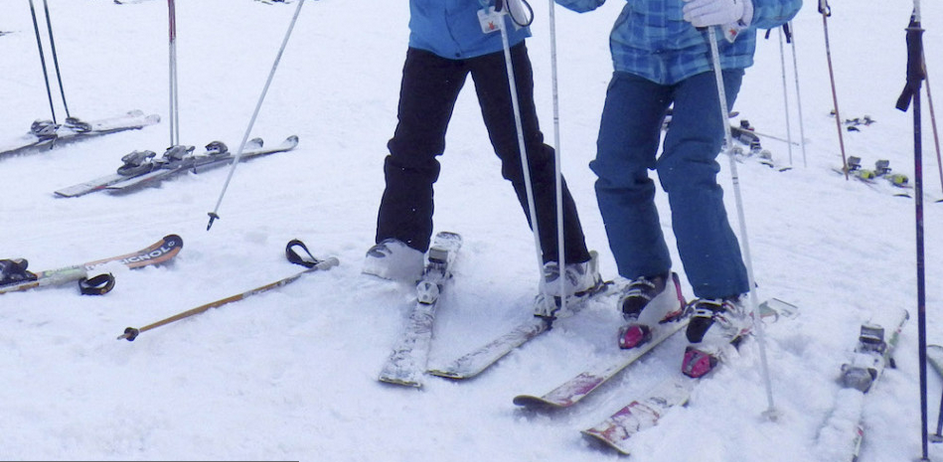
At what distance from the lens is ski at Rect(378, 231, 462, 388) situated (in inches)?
110

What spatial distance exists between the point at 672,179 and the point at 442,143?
1042 mm

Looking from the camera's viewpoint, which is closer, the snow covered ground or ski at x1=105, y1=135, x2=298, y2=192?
the snow covered ground

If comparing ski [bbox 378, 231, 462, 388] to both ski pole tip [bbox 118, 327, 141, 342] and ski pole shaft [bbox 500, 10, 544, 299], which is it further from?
ski pole tip [bbox 118, 327, 141, 342]

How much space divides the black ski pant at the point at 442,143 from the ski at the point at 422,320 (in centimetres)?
14

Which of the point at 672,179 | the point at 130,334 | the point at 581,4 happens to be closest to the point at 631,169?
the point at 672,179

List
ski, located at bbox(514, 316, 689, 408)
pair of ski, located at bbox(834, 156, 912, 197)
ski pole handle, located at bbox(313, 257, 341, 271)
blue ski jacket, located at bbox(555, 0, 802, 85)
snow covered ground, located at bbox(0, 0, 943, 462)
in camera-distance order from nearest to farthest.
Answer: snow covered ground, located at bbox(0, 0, 943, 462), ski, located at bbox(514, 316, 689, 408), blue ski jacket, located at bbox(555, 0, 802, 85), ski pole handle, located at bbox(313, 257, 341, 271), pair of ski, located at bbox(834, 156, 912, 197)

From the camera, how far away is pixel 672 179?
3.00 m

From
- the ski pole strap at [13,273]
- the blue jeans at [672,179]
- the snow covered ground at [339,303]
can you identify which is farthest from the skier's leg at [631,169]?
the ski pole strap at [13,273]

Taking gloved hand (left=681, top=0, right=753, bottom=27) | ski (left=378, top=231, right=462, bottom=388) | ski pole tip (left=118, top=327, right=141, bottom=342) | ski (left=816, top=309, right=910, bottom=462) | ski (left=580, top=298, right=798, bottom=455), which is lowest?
ski (left=816, top=309, right=910, bottom=462)

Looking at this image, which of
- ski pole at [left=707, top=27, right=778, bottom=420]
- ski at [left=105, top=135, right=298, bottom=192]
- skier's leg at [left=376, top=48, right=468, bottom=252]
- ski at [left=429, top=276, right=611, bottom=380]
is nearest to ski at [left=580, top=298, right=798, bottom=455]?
ski pole at [left=707, top=27, right=778, bottom=420]

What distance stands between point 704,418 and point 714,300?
528 millimetres

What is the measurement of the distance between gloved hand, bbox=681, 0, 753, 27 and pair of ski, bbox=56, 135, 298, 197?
339 cm

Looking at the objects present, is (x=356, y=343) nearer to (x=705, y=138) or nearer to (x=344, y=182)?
(x=705, y=138)

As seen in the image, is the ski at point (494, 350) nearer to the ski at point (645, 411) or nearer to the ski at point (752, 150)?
the ski at point (645, 411)
